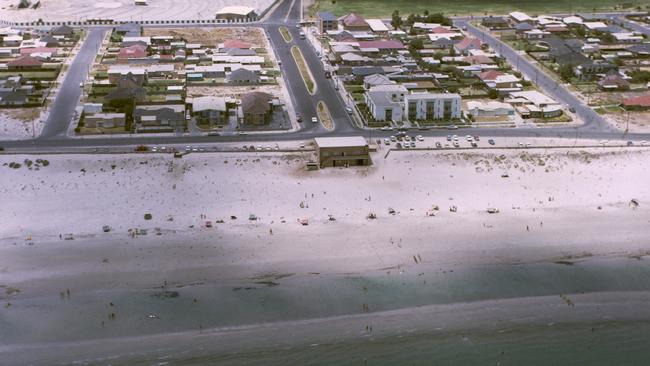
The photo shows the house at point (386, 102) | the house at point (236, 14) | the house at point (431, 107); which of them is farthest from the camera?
the house at point (236, 14)

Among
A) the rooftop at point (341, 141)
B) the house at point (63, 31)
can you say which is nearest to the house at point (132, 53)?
the house at point (63, 31)

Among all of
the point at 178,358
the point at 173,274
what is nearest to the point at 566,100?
the point at 173,274

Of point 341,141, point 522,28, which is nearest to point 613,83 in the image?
point 522,28

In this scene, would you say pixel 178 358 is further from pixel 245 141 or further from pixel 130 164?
pixel 245 141

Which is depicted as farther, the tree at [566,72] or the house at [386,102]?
the tree at [566,72]

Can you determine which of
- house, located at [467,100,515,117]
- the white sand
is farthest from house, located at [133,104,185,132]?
the white sand

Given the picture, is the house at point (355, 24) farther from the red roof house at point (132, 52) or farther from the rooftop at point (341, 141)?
the rooftop at point (341, 141)

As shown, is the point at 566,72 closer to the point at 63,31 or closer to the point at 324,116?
the point at 324,116
